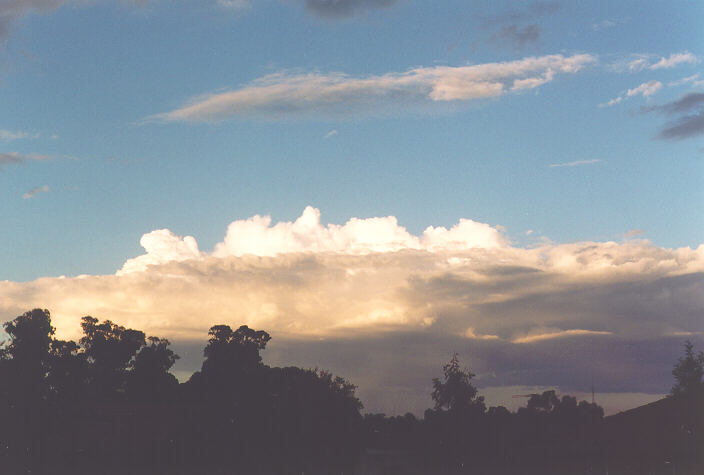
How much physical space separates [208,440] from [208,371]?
2010 centimetres

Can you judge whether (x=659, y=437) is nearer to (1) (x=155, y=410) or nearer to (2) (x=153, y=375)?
(1) (x=155, y=410)

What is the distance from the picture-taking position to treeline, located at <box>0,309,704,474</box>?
259 ft

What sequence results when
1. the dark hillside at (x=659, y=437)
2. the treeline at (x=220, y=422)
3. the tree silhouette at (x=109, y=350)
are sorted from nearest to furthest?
the dark hillside at (x=659, y=437) → the treeline at (x=220, y=422) → the tree silhouette at (x=109, y=350)

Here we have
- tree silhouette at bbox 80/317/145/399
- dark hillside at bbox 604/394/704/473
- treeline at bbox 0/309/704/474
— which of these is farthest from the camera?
tree silhouette at bbox 80/317/145/399

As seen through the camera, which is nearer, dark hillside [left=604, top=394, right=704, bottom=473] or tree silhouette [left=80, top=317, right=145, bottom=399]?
dark hillside [left=604, top=394, right=704, bottom=473]

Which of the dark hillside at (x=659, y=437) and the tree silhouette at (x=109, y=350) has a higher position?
the tree silhouette at (x=109, y=350)

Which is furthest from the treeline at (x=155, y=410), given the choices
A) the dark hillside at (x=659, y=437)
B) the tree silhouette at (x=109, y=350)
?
the dark hillside at (x=659, y=437)

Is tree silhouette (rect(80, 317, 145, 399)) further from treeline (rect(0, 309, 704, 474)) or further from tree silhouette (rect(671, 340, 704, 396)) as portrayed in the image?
tree silhouette (rect(671, 340, 704, 396))

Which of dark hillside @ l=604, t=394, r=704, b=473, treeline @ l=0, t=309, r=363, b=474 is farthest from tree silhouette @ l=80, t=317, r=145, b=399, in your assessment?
dark hillside @ l=604, t=394, r=704, b=473

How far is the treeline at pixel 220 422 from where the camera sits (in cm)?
7894

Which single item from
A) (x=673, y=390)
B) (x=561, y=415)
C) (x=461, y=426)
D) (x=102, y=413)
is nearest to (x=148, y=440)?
(x=102, y=413)

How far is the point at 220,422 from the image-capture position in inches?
3605

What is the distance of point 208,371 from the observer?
10681 centimetres

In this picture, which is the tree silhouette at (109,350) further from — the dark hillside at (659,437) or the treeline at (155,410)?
the dark hillside at (659,437)
